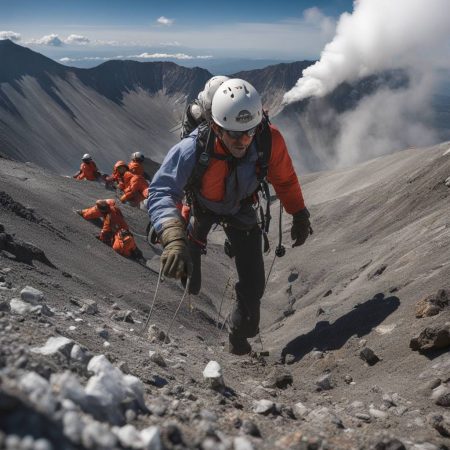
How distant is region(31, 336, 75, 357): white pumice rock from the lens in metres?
3.09

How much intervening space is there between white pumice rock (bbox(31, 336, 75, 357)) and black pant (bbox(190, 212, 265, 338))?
3323mm

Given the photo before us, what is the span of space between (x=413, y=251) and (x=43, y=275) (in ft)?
18.7

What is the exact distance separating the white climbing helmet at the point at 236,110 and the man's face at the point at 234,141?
0.06 metres

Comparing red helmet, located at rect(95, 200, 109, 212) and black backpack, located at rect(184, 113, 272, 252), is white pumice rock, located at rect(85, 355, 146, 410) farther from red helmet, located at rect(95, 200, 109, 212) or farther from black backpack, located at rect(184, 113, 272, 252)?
red helmet, located at rect(95, 200, 109, 212)

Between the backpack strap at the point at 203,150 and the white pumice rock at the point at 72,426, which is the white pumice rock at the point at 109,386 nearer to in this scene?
the white pumice rock at the point at 72,426

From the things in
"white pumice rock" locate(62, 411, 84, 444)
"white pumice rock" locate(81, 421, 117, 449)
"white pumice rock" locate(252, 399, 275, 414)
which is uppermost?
"white pumice rock" locate(62, 411, 84, 444)

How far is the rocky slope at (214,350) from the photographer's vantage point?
2.56 m

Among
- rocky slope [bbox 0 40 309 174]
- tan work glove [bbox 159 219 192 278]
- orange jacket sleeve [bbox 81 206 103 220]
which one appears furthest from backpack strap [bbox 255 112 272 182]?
rocky slope [bbox 0 40 309 174]

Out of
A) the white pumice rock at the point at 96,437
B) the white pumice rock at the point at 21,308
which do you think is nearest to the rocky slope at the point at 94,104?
the white pumice rock at the point at 21,308

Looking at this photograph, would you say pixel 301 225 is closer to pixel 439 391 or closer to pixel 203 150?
pixel 203 150

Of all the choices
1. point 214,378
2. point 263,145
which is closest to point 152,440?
point 214,378

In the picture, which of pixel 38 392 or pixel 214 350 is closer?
pixel 38 392

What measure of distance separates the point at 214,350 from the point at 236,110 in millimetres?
3211

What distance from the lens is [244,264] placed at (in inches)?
257
